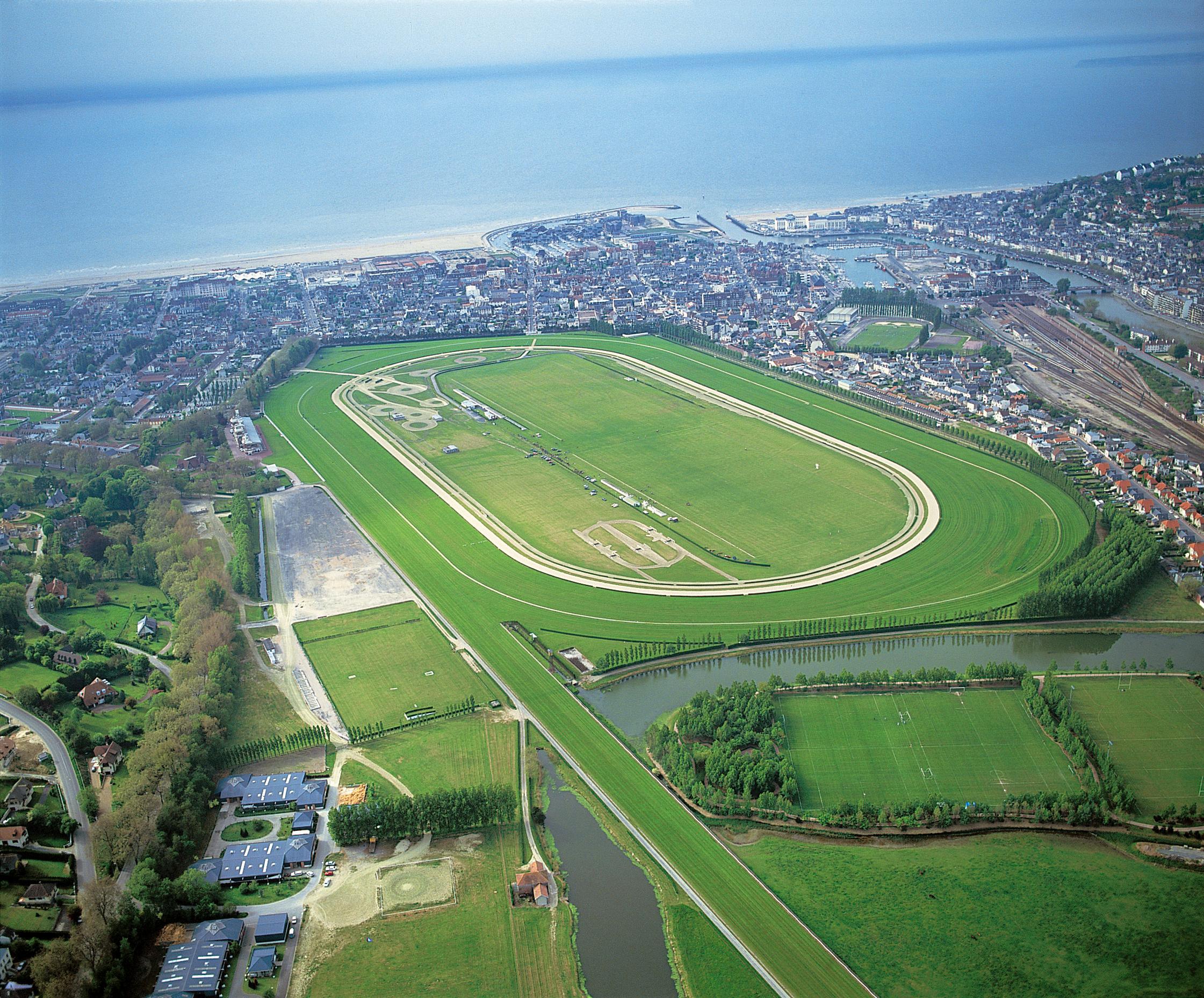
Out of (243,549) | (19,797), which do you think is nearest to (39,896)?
(19,797)

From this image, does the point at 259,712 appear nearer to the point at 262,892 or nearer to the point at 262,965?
the point at 262,892

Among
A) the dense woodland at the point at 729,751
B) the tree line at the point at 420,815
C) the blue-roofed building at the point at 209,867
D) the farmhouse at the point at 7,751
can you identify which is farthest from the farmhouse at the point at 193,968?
the dense woodland at the point at 729,751

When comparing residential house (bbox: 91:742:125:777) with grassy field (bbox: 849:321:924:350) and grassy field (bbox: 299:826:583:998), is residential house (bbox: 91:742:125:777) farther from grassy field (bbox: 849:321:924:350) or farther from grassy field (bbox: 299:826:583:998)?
grassy field (bbox: 849:321:924:350)

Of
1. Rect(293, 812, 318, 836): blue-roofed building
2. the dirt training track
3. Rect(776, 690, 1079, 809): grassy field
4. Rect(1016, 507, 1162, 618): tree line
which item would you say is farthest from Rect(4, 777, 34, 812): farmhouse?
Rect(1016, 507, 1162, 618): tree line

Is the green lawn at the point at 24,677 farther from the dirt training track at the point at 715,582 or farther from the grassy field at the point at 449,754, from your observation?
the dirt training track at the point at 715,582

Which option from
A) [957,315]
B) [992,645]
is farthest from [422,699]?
[957,315]

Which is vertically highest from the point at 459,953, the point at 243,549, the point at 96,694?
the point at 243,549
